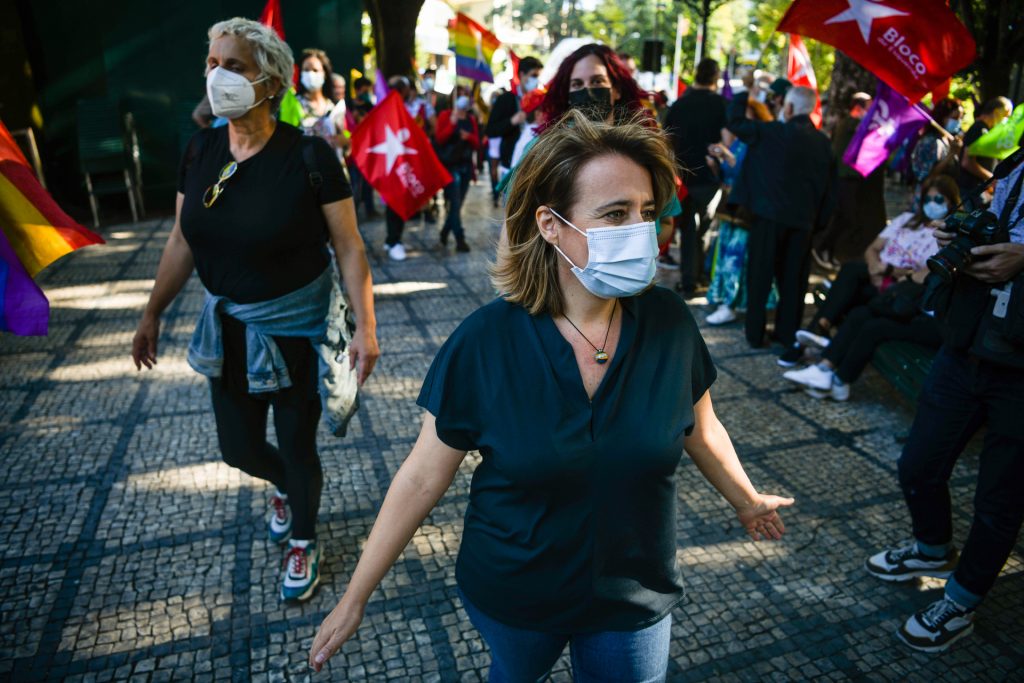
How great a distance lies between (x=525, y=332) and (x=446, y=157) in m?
7.35

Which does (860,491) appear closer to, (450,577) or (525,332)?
(450,577)

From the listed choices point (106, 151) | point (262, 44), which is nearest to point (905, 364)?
point (262, 44)

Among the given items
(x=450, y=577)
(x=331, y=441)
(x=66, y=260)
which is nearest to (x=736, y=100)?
(x=331, y=441)

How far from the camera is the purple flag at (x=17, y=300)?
2.27 m

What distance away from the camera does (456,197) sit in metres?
8.67

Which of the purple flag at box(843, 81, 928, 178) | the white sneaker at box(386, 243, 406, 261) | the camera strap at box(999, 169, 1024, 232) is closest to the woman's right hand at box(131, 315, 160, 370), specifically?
the camera strap at box(999, 169, 1024, 232)

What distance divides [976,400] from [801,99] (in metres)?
3.64

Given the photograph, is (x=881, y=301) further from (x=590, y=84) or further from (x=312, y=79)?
(x=312, y=79)

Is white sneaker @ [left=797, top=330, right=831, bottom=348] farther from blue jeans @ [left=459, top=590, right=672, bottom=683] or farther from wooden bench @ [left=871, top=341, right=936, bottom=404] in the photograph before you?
blue jeans @ [left=459, top=590, right=672, bottom=683]

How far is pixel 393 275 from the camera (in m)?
7.97

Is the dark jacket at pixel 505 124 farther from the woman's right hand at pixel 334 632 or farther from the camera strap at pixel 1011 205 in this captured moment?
the woman's right hand at pixel 334 632

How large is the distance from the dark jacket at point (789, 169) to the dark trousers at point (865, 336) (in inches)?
37.7

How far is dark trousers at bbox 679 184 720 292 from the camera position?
7.00m

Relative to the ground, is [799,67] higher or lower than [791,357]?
→ higher
